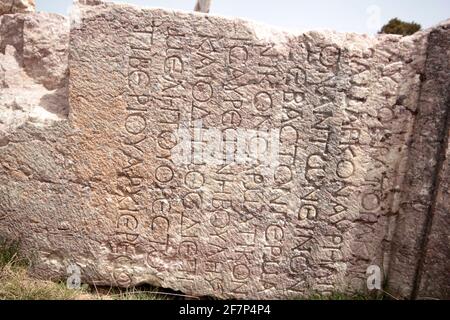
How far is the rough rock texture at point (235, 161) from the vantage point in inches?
95.3

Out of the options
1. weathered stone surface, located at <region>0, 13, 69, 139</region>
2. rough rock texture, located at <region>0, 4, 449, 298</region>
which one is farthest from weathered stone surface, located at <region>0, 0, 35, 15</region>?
rough rock texture, located at <region>0, 4, 449, 298</region>

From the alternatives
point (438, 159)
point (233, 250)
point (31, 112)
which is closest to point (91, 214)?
point (31, 112)

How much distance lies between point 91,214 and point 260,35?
170 centimetres

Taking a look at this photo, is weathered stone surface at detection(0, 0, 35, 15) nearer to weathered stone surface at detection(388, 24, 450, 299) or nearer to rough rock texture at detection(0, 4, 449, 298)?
rough rock texture at detection(0, 4, 449, 298)

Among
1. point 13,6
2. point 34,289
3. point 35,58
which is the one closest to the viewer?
point 34,289

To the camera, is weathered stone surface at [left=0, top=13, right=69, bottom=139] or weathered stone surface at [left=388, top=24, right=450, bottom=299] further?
weathered stone surface at [left=0, top=13, right=69, bottom=139]

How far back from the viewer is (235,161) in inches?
99.4

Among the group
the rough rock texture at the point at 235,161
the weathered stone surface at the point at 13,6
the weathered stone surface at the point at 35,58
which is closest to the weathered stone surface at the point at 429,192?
the rough rock texture at the point at 235,161

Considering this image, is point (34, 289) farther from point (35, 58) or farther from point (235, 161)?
point (35, 58)

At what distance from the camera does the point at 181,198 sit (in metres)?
2.54

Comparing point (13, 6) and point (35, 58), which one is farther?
point (13, 6)

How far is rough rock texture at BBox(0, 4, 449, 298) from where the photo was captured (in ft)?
7.94

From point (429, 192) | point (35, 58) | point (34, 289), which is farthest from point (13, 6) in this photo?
point (429, 192)
